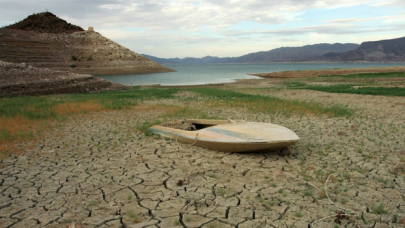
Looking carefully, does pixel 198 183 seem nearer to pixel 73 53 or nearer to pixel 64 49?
pixel 73 53

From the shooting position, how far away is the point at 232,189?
439cm

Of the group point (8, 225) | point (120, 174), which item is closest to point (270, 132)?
point (120, 174)

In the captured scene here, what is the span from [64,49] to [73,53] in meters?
1.81

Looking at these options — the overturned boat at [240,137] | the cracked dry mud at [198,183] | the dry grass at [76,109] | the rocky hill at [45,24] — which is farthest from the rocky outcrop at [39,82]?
the rocky hill at [45,24]

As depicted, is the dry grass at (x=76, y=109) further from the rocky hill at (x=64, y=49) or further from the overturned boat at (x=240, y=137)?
the rocky hill at (x=64, y=49)

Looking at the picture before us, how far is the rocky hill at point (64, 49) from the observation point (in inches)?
1885

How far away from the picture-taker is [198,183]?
184 inches

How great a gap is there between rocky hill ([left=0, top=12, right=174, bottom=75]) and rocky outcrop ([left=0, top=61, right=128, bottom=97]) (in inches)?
1015

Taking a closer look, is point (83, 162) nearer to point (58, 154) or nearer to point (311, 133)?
point (58, 154)

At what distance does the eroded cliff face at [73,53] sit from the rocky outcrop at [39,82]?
2447 centimetres

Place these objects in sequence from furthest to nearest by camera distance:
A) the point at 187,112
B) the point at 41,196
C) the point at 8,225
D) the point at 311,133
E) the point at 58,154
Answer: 1. the point at 187,112
2. the point at 311,133
3. the point at 58,154
4. the point at 41,196
5. the point at 8,225

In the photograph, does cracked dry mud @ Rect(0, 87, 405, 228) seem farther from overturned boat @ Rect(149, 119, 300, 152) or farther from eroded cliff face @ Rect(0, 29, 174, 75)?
eroded cliff face @ Rect(0, 29, 174, 75)

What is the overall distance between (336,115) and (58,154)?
28.9 feet

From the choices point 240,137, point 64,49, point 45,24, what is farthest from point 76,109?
point 45,24
